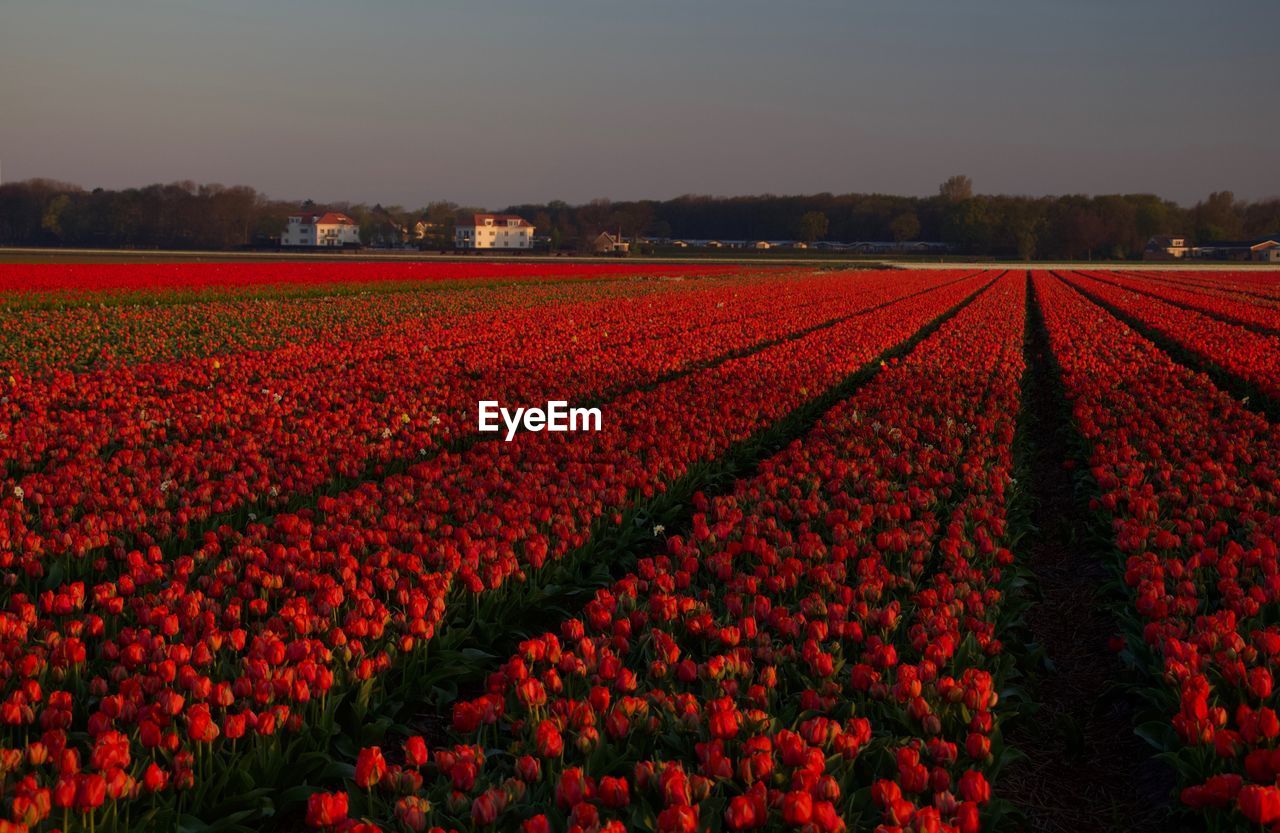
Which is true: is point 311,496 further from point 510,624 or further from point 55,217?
point 55,217

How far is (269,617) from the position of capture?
4.52 meters

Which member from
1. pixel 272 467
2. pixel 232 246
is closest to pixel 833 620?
pixel 272 467

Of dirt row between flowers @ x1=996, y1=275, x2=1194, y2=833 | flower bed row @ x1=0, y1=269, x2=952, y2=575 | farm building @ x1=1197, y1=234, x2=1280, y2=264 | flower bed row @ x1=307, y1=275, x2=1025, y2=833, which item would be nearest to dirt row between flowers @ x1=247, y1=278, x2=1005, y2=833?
flower bed row @ x1=307, y1=275, x2=1025, y2=833

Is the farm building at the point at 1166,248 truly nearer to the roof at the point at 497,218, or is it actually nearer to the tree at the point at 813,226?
the tree at the point at 813,226

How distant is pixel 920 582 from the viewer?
5461 mm

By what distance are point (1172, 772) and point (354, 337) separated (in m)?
17.1

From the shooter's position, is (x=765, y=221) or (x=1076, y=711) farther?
(x=765, y=221)

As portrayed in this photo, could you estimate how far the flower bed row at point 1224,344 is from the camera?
13.5 metres

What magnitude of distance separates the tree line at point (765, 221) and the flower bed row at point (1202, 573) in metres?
129

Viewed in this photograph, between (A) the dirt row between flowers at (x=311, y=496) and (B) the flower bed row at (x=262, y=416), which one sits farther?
(B) the flower bed row at (x=262, y=416)

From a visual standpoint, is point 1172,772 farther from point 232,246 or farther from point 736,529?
point 232,246

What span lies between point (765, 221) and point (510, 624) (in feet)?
636

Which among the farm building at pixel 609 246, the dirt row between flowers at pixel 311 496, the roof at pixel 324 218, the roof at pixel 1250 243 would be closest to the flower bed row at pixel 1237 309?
the dirt row between flowers at pixel 311 496

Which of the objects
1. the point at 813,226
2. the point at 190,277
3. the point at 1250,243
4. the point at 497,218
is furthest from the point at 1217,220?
the point at 190,277
